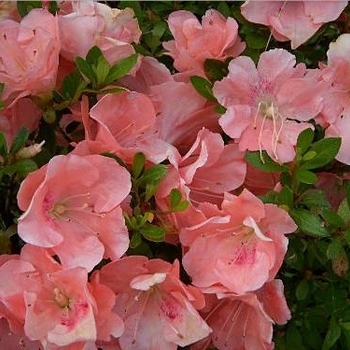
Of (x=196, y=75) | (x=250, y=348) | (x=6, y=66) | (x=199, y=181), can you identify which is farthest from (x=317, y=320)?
(x=6, y=66)

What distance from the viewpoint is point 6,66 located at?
1.17m

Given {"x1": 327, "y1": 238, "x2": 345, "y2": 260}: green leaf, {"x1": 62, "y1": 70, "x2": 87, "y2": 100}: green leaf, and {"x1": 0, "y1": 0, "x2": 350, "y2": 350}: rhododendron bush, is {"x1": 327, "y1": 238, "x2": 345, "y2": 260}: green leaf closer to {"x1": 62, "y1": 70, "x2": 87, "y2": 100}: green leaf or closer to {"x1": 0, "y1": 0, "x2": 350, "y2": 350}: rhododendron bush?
{"x1": 0, "y1": 0, "x2": 350, "y2": 350}: rhododendron bush

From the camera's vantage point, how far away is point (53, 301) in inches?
41.7

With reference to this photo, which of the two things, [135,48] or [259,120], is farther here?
[135,48]

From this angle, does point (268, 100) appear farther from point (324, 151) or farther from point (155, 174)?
point (155, 174)

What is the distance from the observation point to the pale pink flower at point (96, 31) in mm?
1186

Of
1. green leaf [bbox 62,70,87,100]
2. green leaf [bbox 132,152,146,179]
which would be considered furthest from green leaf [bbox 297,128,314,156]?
green leaf [bbox 62,70,87,100]

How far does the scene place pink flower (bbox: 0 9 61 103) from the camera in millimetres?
1133

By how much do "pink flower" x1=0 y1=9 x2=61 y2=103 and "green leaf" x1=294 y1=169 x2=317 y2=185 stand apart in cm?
35

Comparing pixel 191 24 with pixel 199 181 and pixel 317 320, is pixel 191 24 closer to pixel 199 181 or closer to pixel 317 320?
pixel 199 181

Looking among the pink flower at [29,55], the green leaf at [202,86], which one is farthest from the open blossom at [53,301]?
the green leaf at [202,86]

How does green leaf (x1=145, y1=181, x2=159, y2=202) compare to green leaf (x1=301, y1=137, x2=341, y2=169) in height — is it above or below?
below

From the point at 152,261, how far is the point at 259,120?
0.86 ft

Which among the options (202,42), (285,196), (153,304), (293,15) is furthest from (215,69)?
(153,304)
